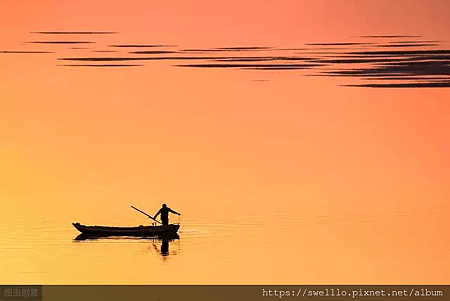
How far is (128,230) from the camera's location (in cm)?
1741

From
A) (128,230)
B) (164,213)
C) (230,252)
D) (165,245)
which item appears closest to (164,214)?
(164,213)

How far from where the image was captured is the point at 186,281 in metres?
15.4

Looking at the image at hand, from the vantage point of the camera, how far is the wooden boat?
56.6 ft

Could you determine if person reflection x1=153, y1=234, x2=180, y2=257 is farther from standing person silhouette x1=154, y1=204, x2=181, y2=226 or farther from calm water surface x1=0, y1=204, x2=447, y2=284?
standing person silhouette x1=154, y1=204, x2=181, y2=226

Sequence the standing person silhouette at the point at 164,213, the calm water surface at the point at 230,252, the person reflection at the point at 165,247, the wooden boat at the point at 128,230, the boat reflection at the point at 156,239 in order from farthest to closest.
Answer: the standing person silhouette at the point at 164,213 → the wooden boat at the point at 128,230 → the boat reflection at the point at 156,239 → the person reflection at the point at 165,247 → the calm water surface at the point at 230,252

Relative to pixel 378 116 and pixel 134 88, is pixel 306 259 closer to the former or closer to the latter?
pixel 378 116

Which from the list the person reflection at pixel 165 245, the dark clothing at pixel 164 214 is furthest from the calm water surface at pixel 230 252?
the dark clothing at pixel 164 214

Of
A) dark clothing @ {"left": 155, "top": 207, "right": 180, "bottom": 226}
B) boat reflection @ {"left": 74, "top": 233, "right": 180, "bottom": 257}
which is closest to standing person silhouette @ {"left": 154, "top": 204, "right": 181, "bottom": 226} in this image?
dark clothing @ {"left": 155, "top": 207, "right": 180, "bottom": 226}

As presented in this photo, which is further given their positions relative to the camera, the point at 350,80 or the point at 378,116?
the point at 350,80

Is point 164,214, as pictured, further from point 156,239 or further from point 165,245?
point 165,245

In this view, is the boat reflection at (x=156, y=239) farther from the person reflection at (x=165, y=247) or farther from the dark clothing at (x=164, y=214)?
the dark clothing at (x=164, y=214)

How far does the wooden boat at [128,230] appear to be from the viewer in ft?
56.6
